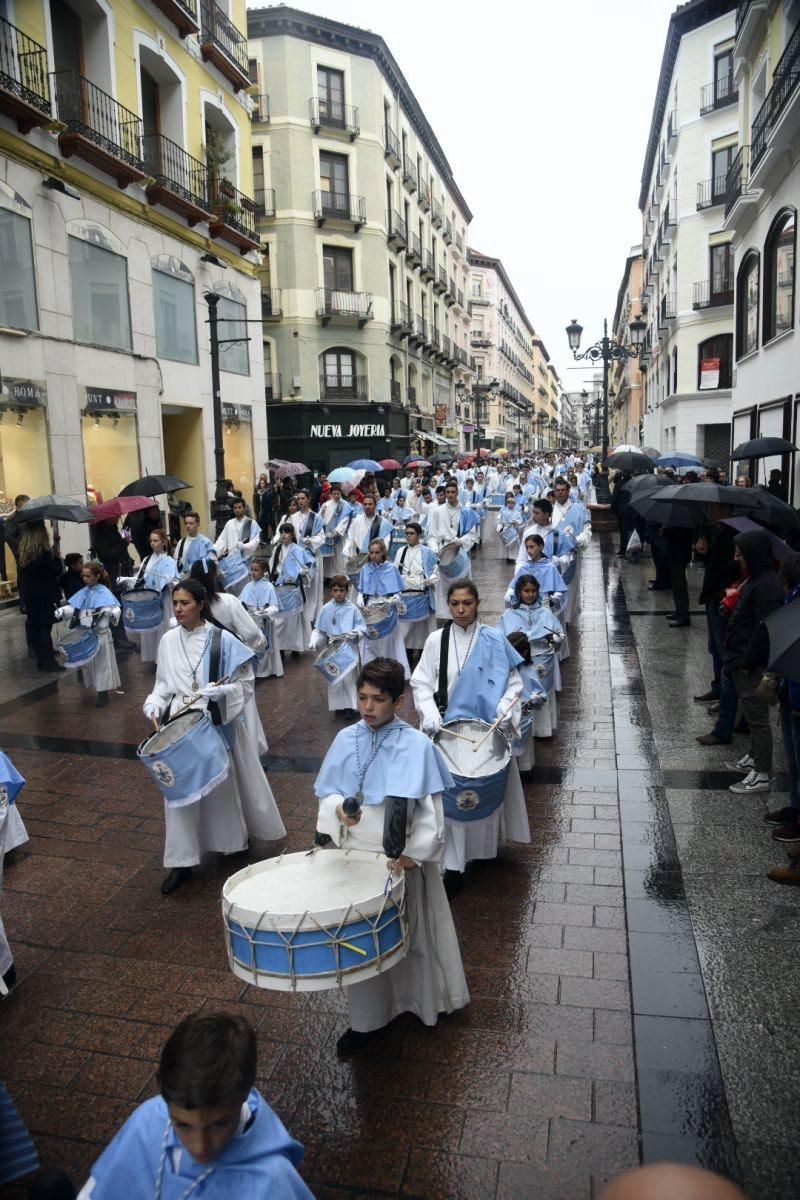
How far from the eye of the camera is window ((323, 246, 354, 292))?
35.8m

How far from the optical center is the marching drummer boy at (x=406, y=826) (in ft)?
11.8

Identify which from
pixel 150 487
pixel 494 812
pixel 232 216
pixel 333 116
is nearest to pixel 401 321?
pixel 333 116

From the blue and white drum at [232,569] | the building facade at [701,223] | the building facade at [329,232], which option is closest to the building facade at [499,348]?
the building facade at [329,232]

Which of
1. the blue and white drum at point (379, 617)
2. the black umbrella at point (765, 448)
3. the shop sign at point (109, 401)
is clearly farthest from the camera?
the shop sign at point (109, 401)

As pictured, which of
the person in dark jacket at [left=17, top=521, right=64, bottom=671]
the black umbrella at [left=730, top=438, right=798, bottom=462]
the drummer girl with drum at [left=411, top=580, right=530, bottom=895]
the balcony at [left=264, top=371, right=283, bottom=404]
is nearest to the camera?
the drummer girl with drum at [left=411, top=580, right=530, bottom=895]

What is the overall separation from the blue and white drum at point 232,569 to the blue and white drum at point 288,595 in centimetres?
152

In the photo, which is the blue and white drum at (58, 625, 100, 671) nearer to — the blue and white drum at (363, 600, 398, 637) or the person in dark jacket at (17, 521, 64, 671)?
the person in dark jacket at (17, 521, 64, 671)

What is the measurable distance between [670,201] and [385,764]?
119ft

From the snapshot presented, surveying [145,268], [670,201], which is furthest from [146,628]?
[670,201]

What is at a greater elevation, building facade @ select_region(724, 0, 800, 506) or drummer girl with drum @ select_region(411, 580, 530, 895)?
building facade @ select_region(724, 0, 800, 506)

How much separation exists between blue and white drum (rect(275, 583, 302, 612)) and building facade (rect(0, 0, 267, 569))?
7001mm

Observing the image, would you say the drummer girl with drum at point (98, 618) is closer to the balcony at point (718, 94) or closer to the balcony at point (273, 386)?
the balcony at point (273, 386)

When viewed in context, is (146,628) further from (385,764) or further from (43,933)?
(385,764)

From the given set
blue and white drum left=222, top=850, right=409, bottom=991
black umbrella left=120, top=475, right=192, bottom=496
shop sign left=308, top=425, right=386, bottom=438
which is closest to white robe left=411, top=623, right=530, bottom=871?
blue and white drum left=222, top=850, right=409, bottom=991
